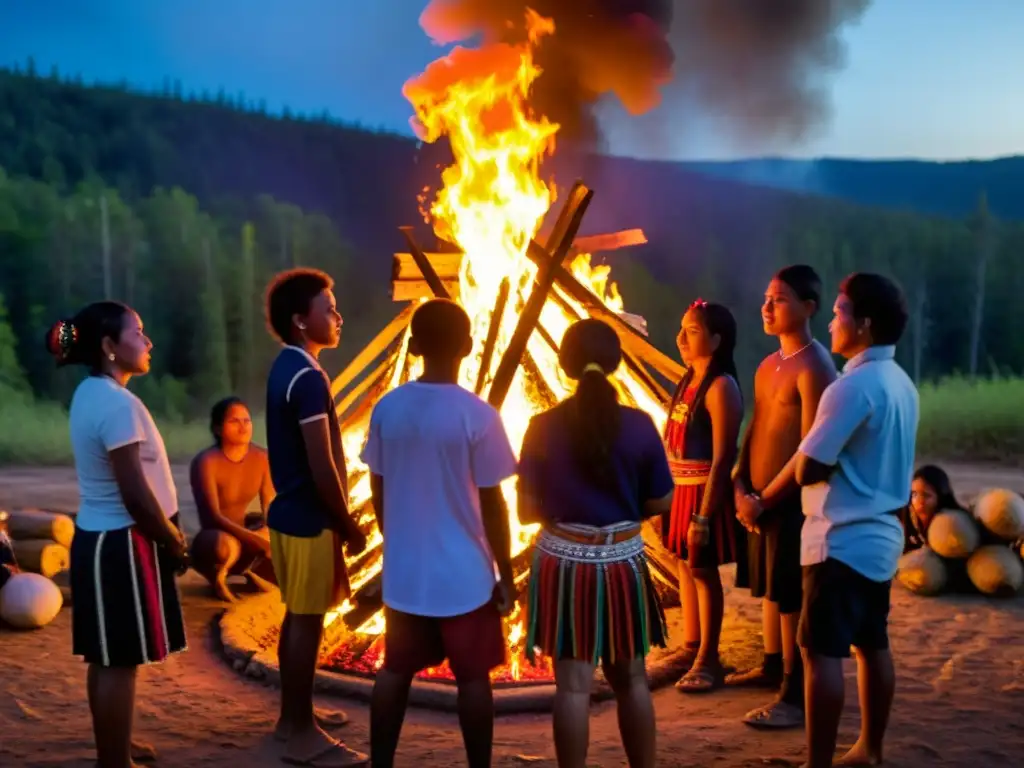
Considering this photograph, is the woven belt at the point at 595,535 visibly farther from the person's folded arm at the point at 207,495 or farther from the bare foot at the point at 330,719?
the person's folded arm at the point at 207,495

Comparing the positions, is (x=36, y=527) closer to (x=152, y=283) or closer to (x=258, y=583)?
(x=258, y=583)

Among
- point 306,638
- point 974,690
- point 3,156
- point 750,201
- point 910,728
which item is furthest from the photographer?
point 750,201

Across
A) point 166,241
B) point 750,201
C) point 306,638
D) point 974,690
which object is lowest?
point 974,690

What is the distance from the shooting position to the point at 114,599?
321 cm

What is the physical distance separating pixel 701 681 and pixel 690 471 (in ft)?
3.38

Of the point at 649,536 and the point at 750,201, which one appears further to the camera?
the point at 750,201

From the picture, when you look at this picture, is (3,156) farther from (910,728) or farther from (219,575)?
(910,728)

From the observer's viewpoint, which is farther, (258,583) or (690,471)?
(258,583)

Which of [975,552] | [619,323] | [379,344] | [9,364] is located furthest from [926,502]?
[9,364]

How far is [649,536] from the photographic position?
18.4 ft

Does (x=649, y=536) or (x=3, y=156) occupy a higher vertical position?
(x=3, y=156)

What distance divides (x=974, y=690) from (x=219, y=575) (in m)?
4.42

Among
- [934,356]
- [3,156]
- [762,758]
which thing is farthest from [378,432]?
[3,156]

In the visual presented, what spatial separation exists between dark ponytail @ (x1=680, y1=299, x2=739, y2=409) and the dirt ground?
1.53 metres
